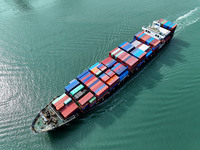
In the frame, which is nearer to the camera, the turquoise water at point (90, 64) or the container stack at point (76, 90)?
the turquoise water at point (90, 64)

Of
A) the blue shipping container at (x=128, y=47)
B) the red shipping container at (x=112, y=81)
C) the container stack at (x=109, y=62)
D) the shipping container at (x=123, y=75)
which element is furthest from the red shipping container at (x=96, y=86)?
the blue shipping container at (x=128, y=47)

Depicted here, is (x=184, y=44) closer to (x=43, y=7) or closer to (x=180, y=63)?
(x=180, y=63)

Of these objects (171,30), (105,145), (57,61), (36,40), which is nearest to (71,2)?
(36,40)

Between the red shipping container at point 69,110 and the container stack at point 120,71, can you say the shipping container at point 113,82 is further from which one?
the red shipping container at point 69,110

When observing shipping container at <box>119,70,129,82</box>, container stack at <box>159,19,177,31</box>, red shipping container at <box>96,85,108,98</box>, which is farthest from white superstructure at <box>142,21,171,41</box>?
red shipping container at <box>96,85,108,98</box>

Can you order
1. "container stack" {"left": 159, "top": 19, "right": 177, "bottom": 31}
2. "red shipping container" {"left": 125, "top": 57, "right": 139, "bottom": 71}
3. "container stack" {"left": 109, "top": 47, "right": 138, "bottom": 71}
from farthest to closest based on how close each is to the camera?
"container stack" {"left": 159, "top": 19, "right": 177, "bottom": 31} → "container stack" {"left": 109, "top": 47, "right": 138, "bottom": 71} → "red shipping container" {"left": 125, "top": 57, "right": 139, "bottom": 71}

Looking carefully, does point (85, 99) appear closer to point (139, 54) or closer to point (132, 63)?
point (132, 63)

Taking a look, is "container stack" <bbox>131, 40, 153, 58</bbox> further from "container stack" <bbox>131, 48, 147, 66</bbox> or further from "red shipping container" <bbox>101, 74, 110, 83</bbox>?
"red shipping container" <bbox>101, 74, 110, 83</bbox>
